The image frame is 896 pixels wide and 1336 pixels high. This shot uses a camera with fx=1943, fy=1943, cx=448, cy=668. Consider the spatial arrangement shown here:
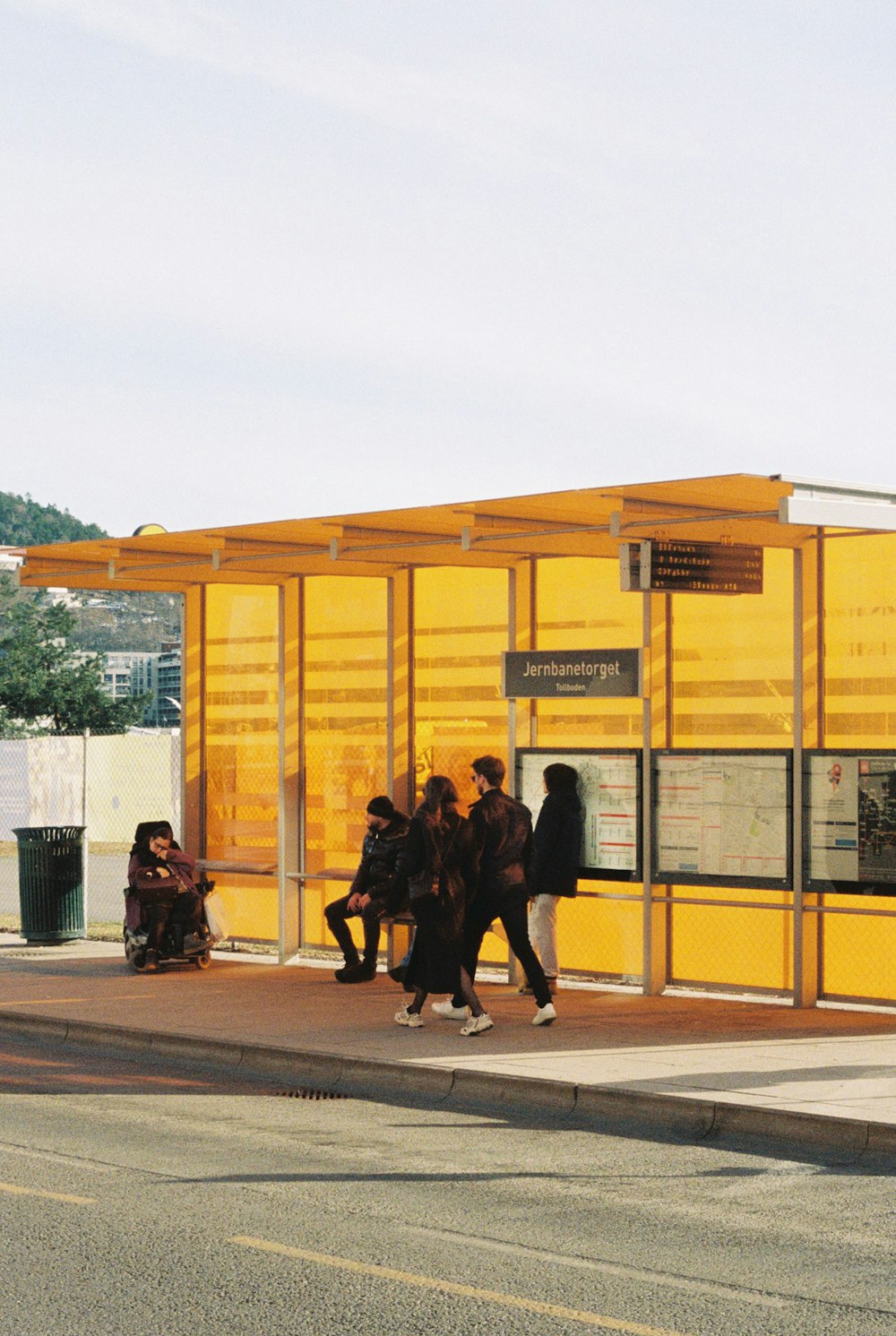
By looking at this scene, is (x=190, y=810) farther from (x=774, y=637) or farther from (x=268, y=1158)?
(x=268, y=1158)

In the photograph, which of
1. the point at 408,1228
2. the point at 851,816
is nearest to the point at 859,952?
the point at 851,816

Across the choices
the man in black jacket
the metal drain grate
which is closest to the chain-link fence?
the man in black jacket

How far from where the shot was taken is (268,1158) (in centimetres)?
901

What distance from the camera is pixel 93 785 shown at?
128 ft

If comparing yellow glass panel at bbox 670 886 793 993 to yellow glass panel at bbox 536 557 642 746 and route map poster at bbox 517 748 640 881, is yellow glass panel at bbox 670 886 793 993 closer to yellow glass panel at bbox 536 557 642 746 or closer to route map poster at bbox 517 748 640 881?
route map poster at bbox 517 748 640 881

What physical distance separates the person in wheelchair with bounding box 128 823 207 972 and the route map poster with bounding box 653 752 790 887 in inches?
168

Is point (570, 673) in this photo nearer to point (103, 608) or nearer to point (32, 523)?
point (32, 523)

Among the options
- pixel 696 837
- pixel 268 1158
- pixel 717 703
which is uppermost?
pixel 717 703

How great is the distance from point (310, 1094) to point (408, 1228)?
3.65 m

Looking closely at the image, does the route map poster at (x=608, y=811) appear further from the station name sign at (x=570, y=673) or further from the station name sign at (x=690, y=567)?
the station name sign at (x=690, y=567)

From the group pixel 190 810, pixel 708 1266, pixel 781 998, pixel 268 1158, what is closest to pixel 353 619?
pixel 190 810

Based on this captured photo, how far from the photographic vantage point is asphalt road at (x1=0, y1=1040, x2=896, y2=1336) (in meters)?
6.26

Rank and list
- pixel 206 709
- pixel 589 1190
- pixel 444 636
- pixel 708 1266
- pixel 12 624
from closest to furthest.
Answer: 1. pixel 708 1266
2. pixel 589 1190
3. pixel 444 636
4. pixel 206 709
5. pixel 12 624

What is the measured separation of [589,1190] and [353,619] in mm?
9365
